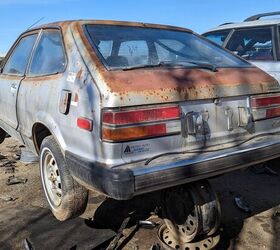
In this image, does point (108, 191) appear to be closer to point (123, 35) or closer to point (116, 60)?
point (116, 60)

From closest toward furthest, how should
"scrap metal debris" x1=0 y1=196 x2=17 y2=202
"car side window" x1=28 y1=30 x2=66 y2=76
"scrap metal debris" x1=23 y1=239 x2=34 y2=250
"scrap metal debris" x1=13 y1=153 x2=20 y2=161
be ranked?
"scrap metal debris" x1=23 y1=239 x2=34 y2=250
"car side window" x1=28 y1=30 x2=66 y2=76
"scrap metal debris" x1=0 y1=196 x2=17 y2=202
"scrap metal debris" x1=13 y1=153 x2=20 y2=161

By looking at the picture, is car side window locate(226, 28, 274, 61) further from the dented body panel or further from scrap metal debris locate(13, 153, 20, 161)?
scrap metal debris locate(13, 153, 20, 161)

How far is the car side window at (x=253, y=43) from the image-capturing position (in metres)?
5.36

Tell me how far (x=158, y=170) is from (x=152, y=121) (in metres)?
0.32

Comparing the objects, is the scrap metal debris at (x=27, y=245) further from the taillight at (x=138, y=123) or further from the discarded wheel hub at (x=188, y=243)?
the taillight at (x=138, y=123)

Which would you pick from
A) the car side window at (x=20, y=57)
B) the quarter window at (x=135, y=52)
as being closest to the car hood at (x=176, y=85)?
the quarter window at (x=135, y=52)

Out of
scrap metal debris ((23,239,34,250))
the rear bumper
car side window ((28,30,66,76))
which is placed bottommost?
scrap metal debris ((23,239,34,250))

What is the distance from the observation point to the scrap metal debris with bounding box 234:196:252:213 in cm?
368

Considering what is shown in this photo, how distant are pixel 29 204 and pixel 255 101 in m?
2.36

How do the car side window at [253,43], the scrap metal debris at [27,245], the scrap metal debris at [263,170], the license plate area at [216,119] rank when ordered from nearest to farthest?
the license plate area at [216,119] → the scrap metal debris at [27,245] → the scrap metal debris at [263,170] → the car side window at [253,43]

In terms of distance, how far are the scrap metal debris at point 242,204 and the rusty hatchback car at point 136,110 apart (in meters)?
0.81

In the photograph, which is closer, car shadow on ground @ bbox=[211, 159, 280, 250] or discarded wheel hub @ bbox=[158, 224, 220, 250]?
discarded wheel hub @ bbox=[158, 224, 220, 250]

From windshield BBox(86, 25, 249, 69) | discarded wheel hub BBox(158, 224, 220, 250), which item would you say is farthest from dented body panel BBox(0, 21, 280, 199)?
discarded wheel hub BBox(158, 224, 220, 250)

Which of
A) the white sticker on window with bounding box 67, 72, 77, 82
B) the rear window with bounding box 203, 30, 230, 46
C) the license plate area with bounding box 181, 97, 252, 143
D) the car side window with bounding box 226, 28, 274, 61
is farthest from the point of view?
the rear window with bounding box 203, 30, 230, 46
